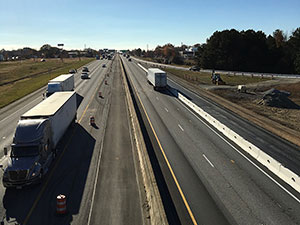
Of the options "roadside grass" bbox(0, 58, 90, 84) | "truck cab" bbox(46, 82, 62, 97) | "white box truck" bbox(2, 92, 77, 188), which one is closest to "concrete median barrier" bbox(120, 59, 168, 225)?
"white box truck" bbox(2, 92, 77, 188)

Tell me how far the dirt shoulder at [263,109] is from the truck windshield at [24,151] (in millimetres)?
23719

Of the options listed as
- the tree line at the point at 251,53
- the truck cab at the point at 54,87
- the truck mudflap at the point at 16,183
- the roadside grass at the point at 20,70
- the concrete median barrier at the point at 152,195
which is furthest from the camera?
the tree line at the point at 251,53

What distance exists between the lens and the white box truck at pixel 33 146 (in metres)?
15.0

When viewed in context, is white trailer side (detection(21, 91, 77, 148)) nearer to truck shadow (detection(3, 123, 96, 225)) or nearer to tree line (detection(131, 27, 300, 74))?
truck shadow (detection(3, 123, 96, 225))

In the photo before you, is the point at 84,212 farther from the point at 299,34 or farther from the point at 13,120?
the point at 299,34

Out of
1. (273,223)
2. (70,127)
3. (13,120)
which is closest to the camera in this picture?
(273,223)

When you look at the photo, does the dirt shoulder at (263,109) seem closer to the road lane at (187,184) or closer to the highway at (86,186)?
the road lane at (187,184)

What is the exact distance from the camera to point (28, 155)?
626 inches

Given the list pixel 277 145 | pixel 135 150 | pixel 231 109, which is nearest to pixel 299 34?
pixel 231 109

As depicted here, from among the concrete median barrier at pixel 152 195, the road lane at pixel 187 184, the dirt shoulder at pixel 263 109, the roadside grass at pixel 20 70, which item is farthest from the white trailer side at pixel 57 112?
the roadside grass at pixel 20 70

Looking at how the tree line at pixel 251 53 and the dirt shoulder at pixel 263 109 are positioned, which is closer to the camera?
the dirt shoulder at pixel 263 109

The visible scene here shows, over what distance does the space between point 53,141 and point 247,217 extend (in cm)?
1441

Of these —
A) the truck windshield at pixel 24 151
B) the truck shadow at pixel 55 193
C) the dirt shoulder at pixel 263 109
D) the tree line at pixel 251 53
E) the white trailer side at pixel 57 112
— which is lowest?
the truck shadow at pixel 55 193

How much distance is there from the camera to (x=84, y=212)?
1339 cm
